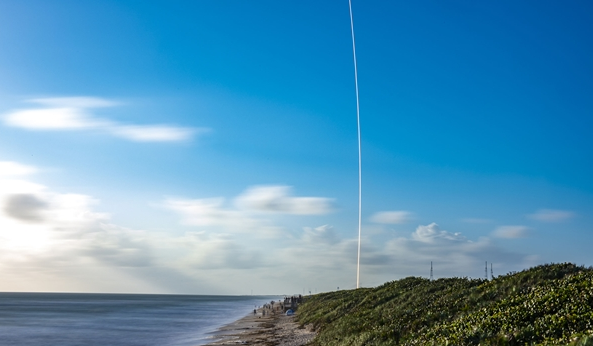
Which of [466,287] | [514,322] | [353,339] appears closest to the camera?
[514,322]

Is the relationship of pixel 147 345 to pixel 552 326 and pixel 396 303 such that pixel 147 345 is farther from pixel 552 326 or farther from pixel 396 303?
pixel 552 326

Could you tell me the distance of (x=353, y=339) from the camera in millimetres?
29672

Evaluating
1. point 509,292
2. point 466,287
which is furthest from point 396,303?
point 509,292

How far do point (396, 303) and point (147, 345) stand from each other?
30701mm

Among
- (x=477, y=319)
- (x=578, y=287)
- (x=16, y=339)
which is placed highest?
(x=578, y=287)

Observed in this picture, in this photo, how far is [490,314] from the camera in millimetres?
21672

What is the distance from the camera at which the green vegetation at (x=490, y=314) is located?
17422 millimetres

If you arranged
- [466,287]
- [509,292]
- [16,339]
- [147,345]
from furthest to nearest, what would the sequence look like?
[16,339] < [147,345] < [466,287] < [509,292]

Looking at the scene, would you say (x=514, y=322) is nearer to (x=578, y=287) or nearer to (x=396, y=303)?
(x=578, y=287)

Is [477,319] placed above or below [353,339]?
above

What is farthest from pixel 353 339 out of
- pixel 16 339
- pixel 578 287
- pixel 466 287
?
pixel 16 339

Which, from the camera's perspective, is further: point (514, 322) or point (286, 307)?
point (286, 307)

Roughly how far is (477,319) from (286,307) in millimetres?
86721

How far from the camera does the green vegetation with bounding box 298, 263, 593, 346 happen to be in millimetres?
17422
